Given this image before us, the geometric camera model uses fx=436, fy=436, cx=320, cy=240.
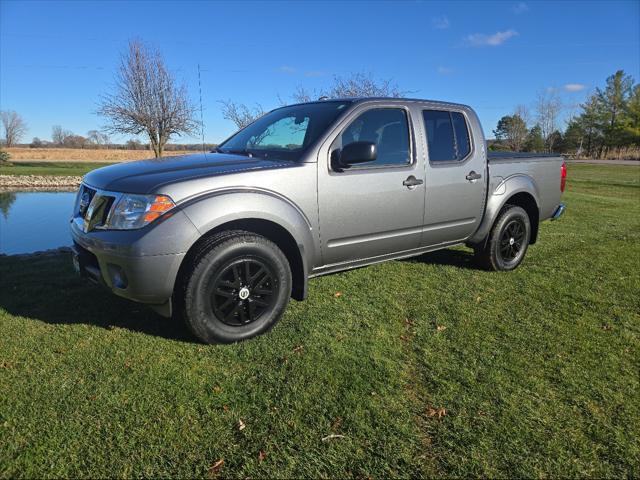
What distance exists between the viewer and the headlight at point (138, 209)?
9.37ft

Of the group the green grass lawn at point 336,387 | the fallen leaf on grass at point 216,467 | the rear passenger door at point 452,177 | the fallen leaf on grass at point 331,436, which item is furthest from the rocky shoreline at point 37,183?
the fallen leaf on grass at point 331,436

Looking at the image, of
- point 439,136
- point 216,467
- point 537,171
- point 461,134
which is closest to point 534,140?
point 537,171

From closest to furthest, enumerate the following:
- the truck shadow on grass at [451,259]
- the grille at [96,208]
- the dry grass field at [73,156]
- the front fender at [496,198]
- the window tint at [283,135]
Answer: the grille at [96,208]
the window tint at [283,135]
the front fender at [496,198]
the truck shadow on grass at [451,259]
the dry grass field at [73,156]

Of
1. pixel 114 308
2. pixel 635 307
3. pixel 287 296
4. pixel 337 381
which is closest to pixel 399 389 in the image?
pixel 337 381

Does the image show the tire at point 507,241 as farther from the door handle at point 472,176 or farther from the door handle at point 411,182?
the door handle at point 411,182

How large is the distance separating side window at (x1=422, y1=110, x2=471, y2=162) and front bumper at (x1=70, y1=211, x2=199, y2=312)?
254 centimetres

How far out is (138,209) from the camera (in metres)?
2.88

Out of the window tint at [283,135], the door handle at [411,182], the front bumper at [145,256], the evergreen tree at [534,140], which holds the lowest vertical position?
the front bumper at [145,256]

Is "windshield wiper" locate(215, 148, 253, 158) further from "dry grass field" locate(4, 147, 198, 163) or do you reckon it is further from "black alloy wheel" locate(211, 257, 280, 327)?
"dry grass field" locate(4, 147, 198, 163)

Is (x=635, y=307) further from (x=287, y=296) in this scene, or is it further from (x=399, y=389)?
(x=287, y=296)

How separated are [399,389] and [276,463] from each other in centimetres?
94

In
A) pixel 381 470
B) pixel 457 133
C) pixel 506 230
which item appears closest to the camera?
pixel 381 470

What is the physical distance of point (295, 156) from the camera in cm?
355

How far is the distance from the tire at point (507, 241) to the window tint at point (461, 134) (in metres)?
0.97
